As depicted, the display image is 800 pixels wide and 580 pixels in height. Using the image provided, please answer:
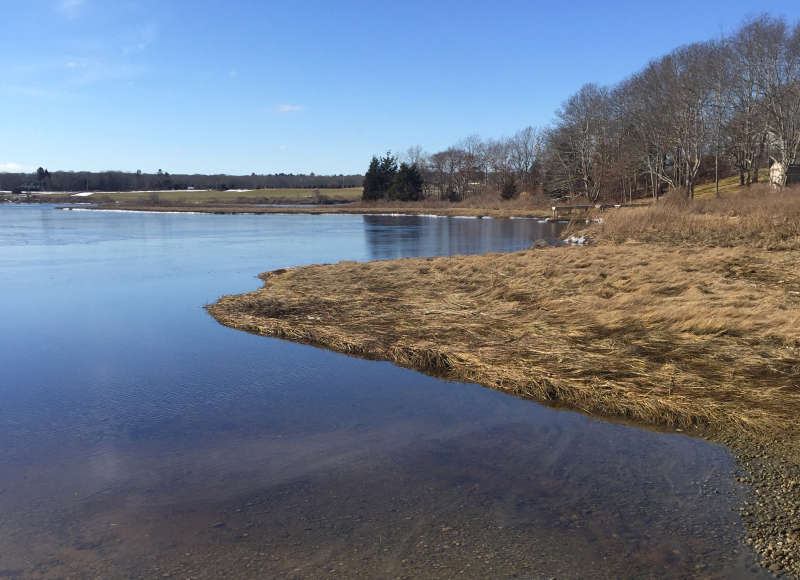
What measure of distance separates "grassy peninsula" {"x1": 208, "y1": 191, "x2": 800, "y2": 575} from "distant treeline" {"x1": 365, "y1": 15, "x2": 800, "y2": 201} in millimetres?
28210

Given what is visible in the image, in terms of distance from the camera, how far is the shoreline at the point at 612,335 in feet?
18.2

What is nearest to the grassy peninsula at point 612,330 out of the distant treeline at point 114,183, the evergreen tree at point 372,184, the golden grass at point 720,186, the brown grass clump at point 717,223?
the brown grass clump at point 717,223

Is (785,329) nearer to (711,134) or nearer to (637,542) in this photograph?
(637,542)

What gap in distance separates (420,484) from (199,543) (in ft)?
5.76

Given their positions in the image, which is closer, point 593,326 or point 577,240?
point 593,326

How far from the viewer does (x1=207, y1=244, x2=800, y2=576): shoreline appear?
18.2 feet

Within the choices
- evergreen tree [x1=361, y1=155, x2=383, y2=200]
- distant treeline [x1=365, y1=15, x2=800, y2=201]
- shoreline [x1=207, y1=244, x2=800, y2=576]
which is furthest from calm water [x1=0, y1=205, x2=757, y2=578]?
evergreen tree [x1=361, y1=155, x2=383, y2=200]

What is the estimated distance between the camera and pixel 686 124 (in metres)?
42.6

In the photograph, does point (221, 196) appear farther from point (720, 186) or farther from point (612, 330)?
point (612, 330)

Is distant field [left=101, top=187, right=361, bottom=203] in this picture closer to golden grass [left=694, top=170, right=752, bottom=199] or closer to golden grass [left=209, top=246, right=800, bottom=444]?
golden grass [left=694, top=170, right=752, bottom=199]

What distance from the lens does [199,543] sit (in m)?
4.00

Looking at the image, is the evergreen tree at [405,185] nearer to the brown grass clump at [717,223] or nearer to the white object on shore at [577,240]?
the brown grass clump at [717,223]

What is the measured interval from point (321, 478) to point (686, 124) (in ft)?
150

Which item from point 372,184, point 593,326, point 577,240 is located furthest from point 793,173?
point 372,184
